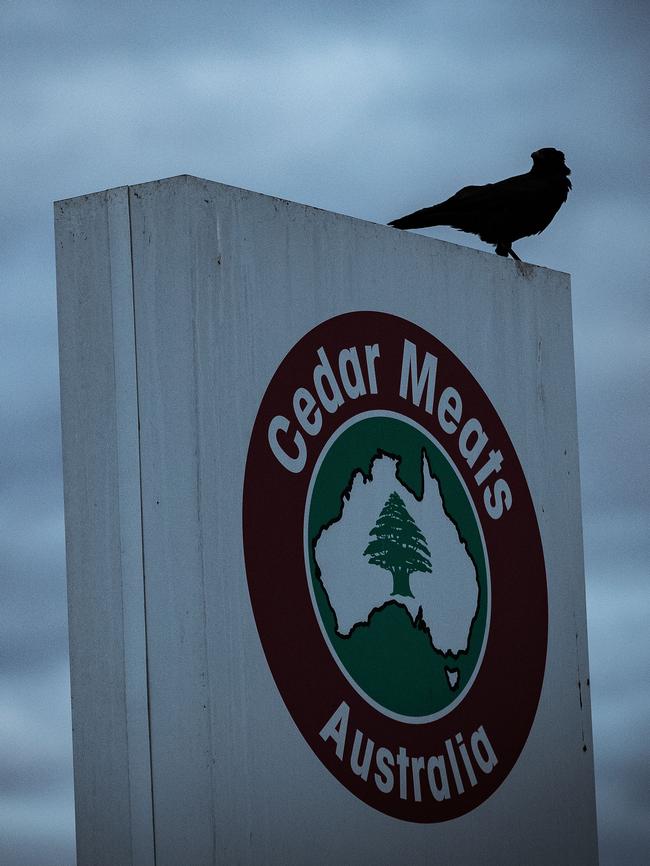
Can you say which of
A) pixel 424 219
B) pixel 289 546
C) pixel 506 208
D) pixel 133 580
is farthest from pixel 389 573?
pixel 506 208

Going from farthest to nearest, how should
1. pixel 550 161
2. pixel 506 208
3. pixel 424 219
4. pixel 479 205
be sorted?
pixel 550 161
pixel 506 208
pixel 479 205
pixel 424 219

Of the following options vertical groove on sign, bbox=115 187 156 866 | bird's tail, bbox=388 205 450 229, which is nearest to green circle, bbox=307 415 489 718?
vertical groove on sign, bbox=115 187 156 866

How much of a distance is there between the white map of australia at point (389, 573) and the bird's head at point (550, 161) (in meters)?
1.90

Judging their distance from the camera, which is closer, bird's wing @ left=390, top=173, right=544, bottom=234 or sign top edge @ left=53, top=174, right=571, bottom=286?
Answer: sign top edge @ left=53, top=174, right=571, bottom=286

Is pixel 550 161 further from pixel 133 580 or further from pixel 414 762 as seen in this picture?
pixel 133 580

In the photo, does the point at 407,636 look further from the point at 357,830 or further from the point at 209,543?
the point at 209,543

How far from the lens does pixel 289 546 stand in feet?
9.73

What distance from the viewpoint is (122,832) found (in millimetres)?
2691

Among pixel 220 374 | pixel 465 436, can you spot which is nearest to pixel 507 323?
pixel 465 436

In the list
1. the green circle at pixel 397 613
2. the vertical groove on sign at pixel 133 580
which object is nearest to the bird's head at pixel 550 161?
the green circle at pixel 397 613

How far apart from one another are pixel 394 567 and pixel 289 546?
0.40 m

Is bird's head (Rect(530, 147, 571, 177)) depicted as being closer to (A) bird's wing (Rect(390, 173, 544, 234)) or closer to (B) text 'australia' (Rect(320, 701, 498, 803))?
(A) bird's wing (Rect(390, 173, 544, 234))

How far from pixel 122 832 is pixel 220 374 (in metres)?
0.88

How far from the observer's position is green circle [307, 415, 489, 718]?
10.1ft
